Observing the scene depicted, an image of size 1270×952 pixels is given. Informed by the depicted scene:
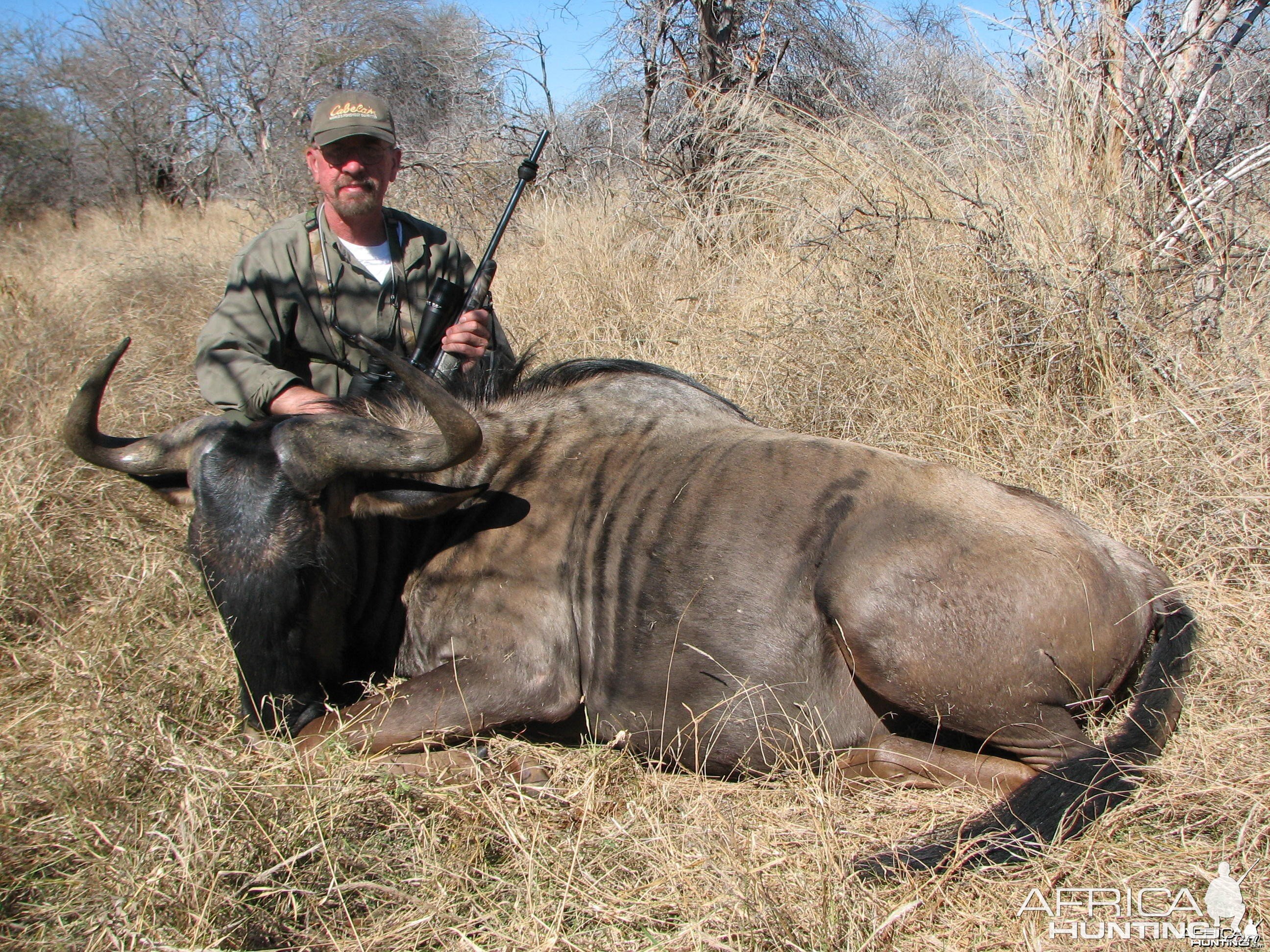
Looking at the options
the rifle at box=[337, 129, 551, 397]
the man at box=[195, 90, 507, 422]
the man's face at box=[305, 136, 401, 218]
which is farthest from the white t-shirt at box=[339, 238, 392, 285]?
the rifle at box=[337, 129, 551, 397]

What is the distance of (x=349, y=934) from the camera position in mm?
1797

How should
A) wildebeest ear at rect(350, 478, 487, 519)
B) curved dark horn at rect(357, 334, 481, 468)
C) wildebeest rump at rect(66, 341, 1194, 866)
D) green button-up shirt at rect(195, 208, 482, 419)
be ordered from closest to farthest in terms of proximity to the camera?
curved dark horn at rect(357, 334, 481, 468), wildebeest rump at rect(66, 341, 1194, 866), wildebeest ear at rect(350, 478, 487, 519), green button-up shirt at rect(195, 208, 482, 419)

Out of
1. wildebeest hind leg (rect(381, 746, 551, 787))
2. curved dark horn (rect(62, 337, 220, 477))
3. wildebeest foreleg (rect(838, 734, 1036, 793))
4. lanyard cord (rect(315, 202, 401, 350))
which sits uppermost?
lanyard cord (rect(315, 202, 401, 350))

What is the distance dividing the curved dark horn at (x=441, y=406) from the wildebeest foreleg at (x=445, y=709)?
0.64m

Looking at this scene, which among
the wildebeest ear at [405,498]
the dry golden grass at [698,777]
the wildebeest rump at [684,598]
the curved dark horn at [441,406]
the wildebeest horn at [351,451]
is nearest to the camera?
the dry golden grass at [698,777]

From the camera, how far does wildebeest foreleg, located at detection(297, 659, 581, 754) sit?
2.41m

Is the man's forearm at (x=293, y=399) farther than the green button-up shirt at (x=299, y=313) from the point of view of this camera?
No

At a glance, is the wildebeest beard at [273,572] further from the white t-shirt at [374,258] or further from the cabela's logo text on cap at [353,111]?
the cabela's logo text on cap at [353,111]

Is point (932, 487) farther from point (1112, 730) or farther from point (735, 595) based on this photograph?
point (1112, 730)

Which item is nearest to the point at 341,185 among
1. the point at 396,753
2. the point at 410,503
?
the point at 410,503

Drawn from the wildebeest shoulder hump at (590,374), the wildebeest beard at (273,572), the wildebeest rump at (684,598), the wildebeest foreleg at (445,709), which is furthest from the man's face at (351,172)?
the wildebeest foreleg at (445,709)

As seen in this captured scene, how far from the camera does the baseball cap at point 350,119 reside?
3691 millimetres

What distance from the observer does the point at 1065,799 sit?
6.68 ft

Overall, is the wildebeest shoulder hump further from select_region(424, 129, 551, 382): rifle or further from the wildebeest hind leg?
the wildebeest hind leg
